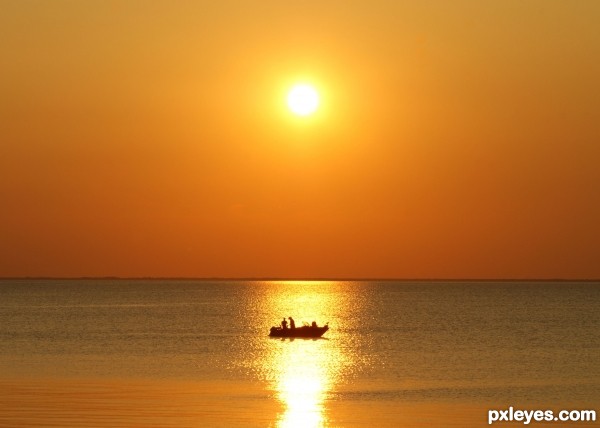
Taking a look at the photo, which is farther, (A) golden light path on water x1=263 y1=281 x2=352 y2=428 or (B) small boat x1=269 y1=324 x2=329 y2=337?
(B) small boat x1=269 y1=324 x2=329 y2=337

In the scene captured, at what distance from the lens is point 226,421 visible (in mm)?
37844

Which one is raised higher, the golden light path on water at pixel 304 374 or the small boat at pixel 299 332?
the small boat at pixel 299 332

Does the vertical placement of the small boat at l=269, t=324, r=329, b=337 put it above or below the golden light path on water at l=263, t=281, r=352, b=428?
above

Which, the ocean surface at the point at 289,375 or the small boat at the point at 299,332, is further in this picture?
the small boat at the point at 299,332

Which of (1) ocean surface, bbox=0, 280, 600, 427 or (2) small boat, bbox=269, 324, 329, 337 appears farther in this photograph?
(2) small boat, bbox=269, 324, 329, 337

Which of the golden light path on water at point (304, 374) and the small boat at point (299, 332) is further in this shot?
the small boat at point (299, 332)

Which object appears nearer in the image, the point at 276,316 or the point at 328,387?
the point at 328,387

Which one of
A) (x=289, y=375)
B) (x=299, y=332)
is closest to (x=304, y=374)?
(x=289, y=375)

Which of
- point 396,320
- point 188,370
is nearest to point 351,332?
point 396,320

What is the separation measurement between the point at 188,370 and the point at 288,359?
1047cm

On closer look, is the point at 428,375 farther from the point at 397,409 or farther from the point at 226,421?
the point at 226,421

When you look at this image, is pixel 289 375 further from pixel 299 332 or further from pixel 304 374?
pixel 299 332

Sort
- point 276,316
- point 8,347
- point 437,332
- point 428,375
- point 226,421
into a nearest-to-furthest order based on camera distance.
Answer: point 226,421 → point 428,375 → point 8,347 → point 437,332 → point 276,316

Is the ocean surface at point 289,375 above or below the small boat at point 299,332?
below
